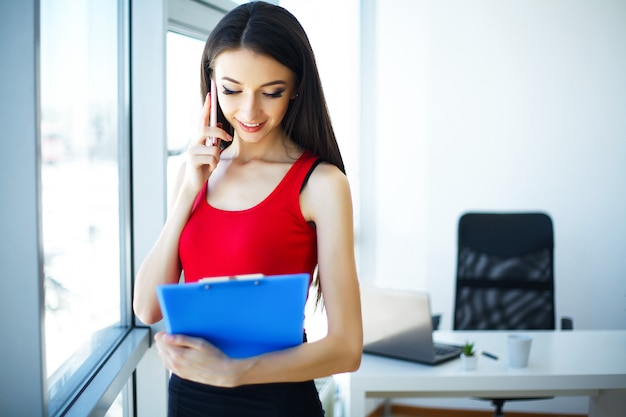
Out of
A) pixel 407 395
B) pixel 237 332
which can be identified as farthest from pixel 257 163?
pixel 407 395

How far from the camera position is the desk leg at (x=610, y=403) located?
2.38 metres

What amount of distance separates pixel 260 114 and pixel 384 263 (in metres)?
3.20

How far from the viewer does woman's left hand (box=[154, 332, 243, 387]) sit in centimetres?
107

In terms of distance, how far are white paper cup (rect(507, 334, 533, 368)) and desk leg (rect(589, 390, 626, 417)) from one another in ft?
1.20

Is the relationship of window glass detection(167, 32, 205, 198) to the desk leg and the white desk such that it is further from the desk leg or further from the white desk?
the desk leg

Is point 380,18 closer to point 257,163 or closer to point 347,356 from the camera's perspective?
point 257,163

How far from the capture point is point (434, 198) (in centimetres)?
423

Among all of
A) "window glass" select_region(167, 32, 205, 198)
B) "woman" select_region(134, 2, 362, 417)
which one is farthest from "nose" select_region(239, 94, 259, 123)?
"window glass" select_region(167, 32, 205, 198)

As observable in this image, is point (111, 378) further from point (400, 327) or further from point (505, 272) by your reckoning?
point (505, 272)

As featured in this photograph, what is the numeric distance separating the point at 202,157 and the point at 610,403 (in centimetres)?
190

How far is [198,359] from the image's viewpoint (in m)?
Answer: 1.07

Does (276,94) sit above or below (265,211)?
above

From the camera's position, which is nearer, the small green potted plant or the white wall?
the small green potted plant

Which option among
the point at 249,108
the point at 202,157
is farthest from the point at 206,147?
the point at 249,108
